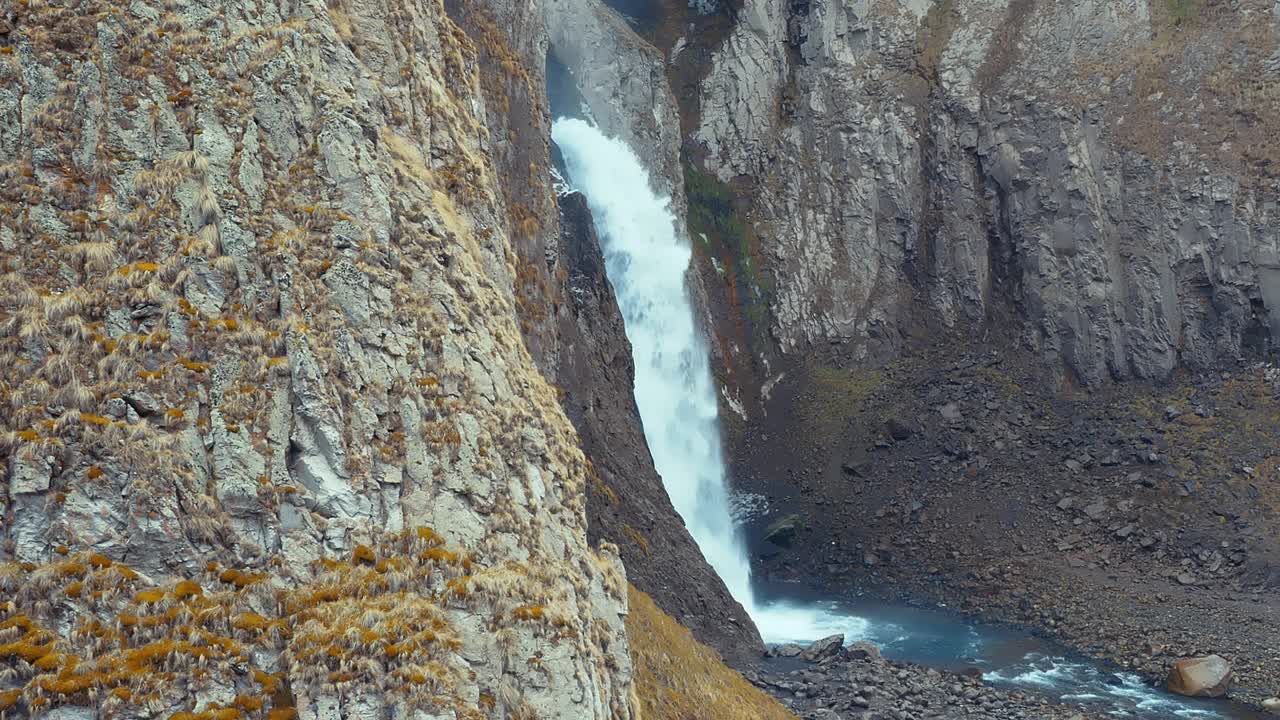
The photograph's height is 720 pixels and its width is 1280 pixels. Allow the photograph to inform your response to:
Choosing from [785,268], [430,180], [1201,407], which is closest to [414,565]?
[430,180]

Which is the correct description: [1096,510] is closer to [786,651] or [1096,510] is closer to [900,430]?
[900,430]

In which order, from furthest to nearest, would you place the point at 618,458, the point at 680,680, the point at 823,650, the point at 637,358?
the point at 637,358, the point at 618,458, the point at 823,650, the point at 680,680

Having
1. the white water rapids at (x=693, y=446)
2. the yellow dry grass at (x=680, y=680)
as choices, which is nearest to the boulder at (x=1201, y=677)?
the white water rapids at (x=693, y=446)

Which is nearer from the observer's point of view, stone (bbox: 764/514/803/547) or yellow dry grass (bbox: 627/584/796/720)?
yellow dry grass (bbox: 627/584/796/720)

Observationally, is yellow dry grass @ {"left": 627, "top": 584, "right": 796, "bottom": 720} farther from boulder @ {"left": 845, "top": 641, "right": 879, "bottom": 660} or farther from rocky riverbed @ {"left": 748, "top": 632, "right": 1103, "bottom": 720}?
boulder @ {"left": 845, "top": 641, "right": 879, "bottom": 660}

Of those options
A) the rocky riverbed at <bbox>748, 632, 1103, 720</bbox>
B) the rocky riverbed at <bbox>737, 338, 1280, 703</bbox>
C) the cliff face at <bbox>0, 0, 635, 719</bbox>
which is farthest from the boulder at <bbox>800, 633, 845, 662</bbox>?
the cliff face at <bbox>0, 0, 635, 719</bbox>

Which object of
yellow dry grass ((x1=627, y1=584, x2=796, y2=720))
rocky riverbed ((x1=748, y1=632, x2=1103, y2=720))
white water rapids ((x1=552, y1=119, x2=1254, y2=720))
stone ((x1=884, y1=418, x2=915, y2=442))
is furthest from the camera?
stone ((x1=884, y1=418, x2=915, y2=442))

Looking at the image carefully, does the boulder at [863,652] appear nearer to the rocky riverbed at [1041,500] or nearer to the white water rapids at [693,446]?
the white water rapids at [693,446]

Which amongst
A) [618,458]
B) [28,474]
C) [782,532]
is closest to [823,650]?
[618,458]
